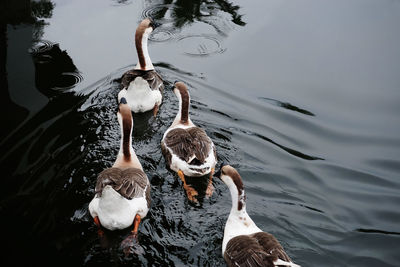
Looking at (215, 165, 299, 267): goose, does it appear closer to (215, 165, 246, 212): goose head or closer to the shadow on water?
(215, 165, 246, 212): goose head

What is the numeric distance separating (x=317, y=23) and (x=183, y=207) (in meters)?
6.85

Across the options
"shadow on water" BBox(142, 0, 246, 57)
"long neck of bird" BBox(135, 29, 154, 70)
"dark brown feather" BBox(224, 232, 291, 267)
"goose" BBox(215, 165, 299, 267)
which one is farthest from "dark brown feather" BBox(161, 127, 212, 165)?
"shadow on water" BBox(142, 0, 246, 57)

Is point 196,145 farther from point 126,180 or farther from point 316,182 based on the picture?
point 316,182

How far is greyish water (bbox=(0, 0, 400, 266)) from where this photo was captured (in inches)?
230

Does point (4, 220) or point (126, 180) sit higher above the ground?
point (126, 180)

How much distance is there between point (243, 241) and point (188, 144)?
6.64 feet

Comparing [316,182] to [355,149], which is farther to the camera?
[355,149]

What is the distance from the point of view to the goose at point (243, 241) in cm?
495

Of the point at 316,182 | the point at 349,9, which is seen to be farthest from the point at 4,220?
the point at 349,9

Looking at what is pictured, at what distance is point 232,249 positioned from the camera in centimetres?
529

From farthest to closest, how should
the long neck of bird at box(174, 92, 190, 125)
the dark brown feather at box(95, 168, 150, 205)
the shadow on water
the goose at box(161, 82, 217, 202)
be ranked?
the shadow on water
the long neck of bird at box(174, 92, 190, 125)
the goose at box(161, 82, 217, 202)
the dark brown feather at box(95, 168, 150, 205)

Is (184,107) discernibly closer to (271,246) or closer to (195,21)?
(271,246)

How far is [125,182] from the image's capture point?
5.82 metres

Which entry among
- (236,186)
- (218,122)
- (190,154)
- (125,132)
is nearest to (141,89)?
(218,122)
